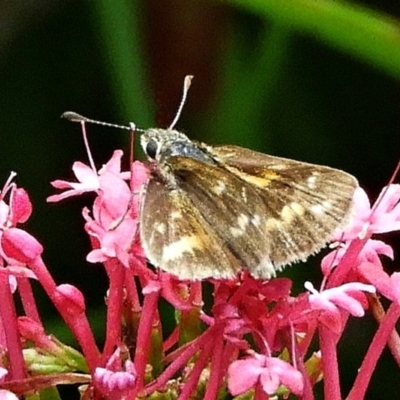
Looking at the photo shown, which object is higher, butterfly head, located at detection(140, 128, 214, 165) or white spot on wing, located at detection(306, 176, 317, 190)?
white spot on wing, located at detection(306, 176, 317, 190)

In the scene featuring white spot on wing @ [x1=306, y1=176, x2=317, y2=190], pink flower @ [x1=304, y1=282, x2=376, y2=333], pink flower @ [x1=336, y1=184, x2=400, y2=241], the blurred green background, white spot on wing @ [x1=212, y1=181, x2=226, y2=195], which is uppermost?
white spot on wing @ [x1=306, y1=176, x2=317, y2=190]

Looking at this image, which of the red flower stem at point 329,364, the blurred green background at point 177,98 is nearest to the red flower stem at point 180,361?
the red flower stem at point 329,364

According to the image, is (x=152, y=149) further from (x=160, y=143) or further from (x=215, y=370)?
(x=215, y=370)

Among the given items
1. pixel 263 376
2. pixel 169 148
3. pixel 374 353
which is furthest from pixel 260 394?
pixel 169 148

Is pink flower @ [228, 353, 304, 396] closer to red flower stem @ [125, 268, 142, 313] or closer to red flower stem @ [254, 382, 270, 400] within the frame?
red flower stem @ [254, 382, 270, 400]

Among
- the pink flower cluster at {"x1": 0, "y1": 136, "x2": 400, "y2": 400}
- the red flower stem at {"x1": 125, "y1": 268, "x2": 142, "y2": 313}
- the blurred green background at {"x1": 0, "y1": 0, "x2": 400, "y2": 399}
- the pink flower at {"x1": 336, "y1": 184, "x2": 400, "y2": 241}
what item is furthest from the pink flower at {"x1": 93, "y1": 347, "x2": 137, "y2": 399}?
the blurred green background at {"x1": 0, "y1": 0, "x2": 400, "y2": 399}
